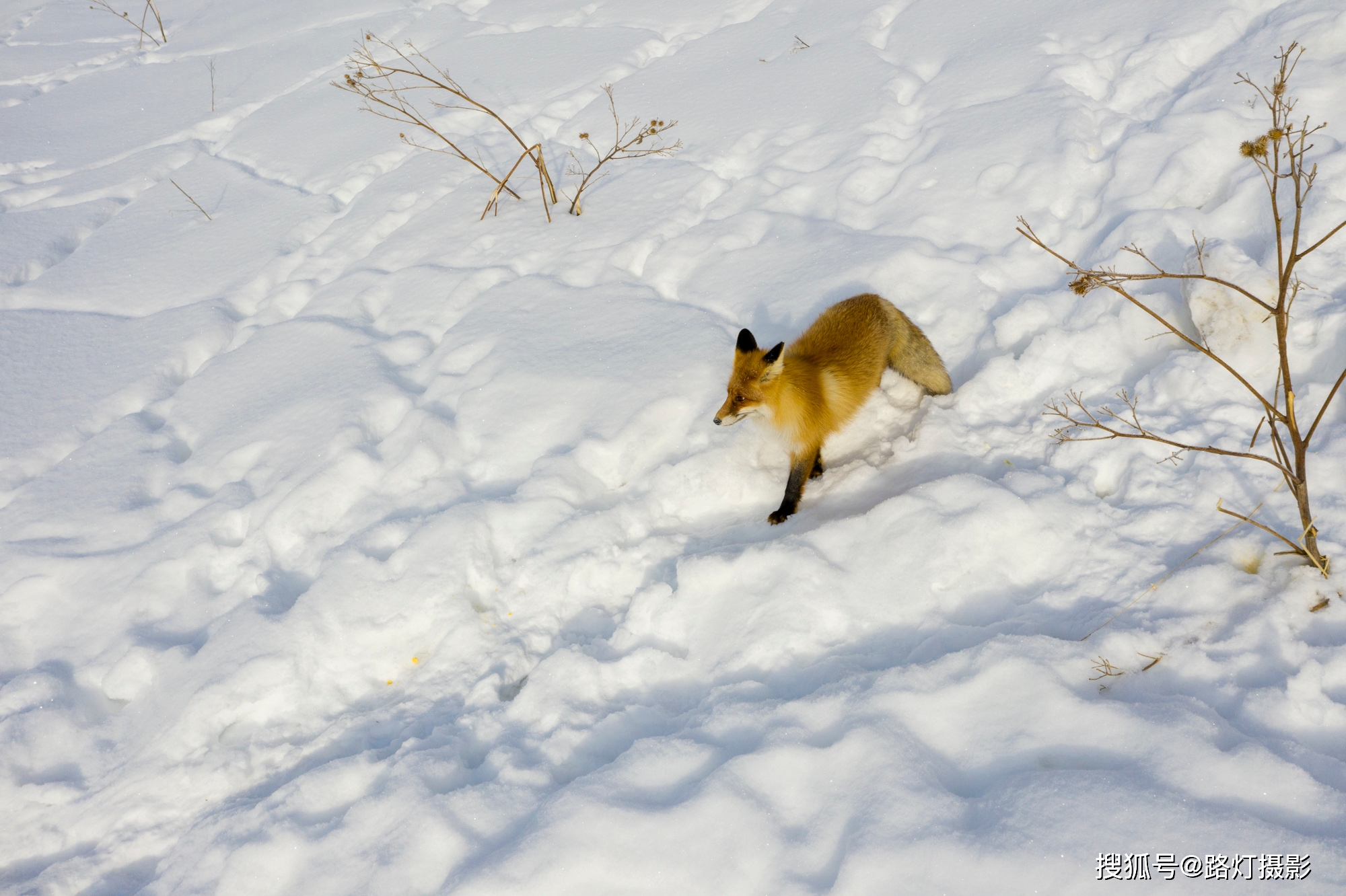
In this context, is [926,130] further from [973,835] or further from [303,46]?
[303,46]

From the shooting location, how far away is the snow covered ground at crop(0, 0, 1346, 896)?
206cm

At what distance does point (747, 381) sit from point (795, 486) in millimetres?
519

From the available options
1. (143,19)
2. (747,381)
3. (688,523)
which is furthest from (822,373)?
(143,19)

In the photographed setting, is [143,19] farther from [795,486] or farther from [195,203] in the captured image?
[795,486]

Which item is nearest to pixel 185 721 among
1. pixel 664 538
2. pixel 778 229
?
pixel 664 538

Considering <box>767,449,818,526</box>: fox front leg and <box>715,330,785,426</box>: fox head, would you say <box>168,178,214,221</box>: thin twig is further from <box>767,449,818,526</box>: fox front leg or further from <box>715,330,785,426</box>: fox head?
<box>767,449,818,526</box>: fox front leg

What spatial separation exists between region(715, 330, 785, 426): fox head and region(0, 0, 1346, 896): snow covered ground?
332 millimetres

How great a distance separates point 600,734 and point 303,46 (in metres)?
8.39

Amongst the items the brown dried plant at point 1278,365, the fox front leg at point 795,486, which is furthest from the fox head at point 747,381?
the brown dried plant at point 1278,365

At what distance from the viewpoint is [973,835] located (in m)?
1.90

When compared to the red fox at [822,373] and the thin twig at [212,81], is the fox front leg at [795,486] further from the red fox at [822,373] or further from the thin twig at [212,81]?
the thin twig at [212,81]

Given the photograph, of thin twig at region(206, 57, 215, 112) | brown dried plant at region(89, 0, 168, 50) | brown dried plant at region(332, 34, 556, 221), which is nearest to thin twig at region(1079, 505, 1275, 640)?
brown dried plant at region(332, 34, 556, 221)

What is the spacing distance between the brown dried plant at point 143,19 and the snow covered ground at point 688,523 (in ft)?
14.5

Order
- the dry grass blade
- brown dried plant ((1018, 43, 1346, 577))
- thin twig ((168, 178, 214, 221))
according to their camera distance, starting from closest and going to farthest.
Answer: brown dried plant ((1018, 43, 1346, 577)) → the dry grass blade → thin twig ((168, 178, 214, 221))
